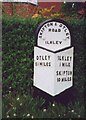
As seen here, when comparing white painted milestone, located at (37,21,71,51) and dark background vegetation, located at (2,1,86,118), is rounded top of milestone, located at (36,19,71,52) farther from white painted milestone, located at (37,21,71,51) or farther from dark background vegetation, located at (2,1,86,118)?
dark background vegetation, located at (2,1,86,118)

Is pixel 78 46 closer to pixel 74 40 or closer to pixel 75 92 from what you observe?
pixel 74 40

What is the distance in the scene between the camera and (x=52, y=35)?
209 inches

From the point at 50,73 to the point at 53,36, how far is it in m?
0.52

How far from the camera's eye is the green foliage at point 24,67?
5.41 meters

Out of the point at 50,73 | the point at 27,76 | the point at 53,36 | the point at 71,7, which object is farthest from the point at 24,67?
the point at 71,7

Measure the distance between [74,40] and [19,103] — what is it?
3.95ft

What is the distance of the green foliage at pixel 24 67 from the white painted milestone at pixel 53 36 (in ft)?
0.52

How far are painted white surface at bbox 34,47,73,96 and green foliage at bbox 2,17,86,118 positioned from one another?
0.13 meters

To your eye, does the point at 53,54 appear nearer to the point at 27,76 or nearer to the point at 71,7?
the point at 27,76

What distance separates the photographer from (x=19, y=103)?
17.7ft

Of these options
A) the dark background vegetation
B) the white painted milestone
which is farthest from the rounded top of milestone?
the dark background vegetation

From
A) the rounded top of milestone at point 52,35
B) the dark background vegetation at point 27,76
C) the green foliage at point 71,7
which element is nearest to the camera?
the rounded top of milestone at point 52,35

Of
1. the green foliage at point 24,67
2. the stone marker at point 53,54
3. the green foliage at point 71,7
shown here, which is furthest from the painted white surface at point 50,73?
the green foliage at point 71,7

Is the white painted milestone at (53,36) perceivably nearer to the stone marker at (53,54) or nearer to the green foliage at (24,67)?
the stone marker at (53,54)
